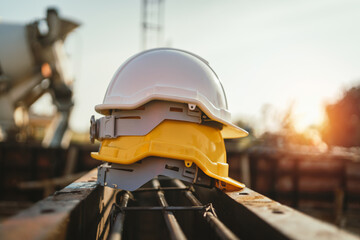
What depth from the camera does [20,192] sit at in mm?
8555

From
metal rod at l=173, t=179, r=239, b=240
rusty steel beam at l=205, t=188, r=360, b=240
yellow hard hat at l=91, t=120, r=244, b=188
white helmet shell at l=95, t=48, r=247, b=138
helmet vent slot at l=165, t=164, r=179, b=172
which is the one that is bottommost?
metal rod at l=173, t=179, r=239, b=240

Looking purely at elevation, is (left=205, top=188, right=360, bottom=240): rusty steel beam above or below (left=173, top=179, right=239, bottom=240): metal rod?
above

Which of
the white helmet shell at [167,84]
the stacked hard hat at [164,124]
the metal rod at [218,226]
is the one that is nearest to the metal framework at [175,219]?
the metal rod at [218,226]

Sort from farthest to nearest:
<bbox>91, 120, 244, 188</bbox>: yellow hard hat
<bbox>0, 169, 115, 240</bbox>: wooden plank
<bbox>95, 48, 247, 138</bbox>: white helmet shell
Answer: <bbox>95, 48, 247, 138</bbox>: white helmet shell
<bbox>91, 120, 244, 188</bbox>: yellow hard hat
<bbox>0, 169, 115, 240</bbox>: wooden plank

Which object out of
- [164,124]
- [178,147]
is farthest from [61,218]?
[164,124]

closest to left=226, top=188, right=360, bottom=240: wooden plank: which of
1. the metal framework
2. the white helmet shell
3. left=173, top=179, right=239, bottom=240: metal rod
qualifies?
the metal framework

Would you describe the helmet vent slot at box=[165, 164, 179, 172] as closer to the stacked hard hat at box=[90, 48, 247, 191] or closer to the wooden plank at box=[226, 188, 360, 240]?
the stacked hard hat at box=[90, 48, 247, 191]

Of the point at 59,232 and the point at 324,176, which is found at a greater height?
the point at 59,232

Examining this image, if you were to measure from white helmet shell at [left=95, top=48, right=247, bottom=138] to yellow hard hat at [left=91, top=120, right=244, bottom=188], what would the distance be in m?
Answer: 0.20

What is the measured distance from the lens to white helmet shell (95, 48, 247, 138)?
2436mm

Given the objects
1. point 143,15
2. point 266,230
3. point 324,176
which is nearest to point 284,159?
point 324,176

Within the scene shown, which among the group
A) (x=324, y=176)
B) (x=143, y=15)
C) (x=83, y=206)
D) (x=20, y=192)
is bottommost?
(x=20, y=192)

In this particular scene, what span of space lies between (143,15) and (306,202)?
1954 cm

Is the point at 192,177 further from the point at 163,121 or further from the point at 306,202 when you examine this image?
the point at 306,202
